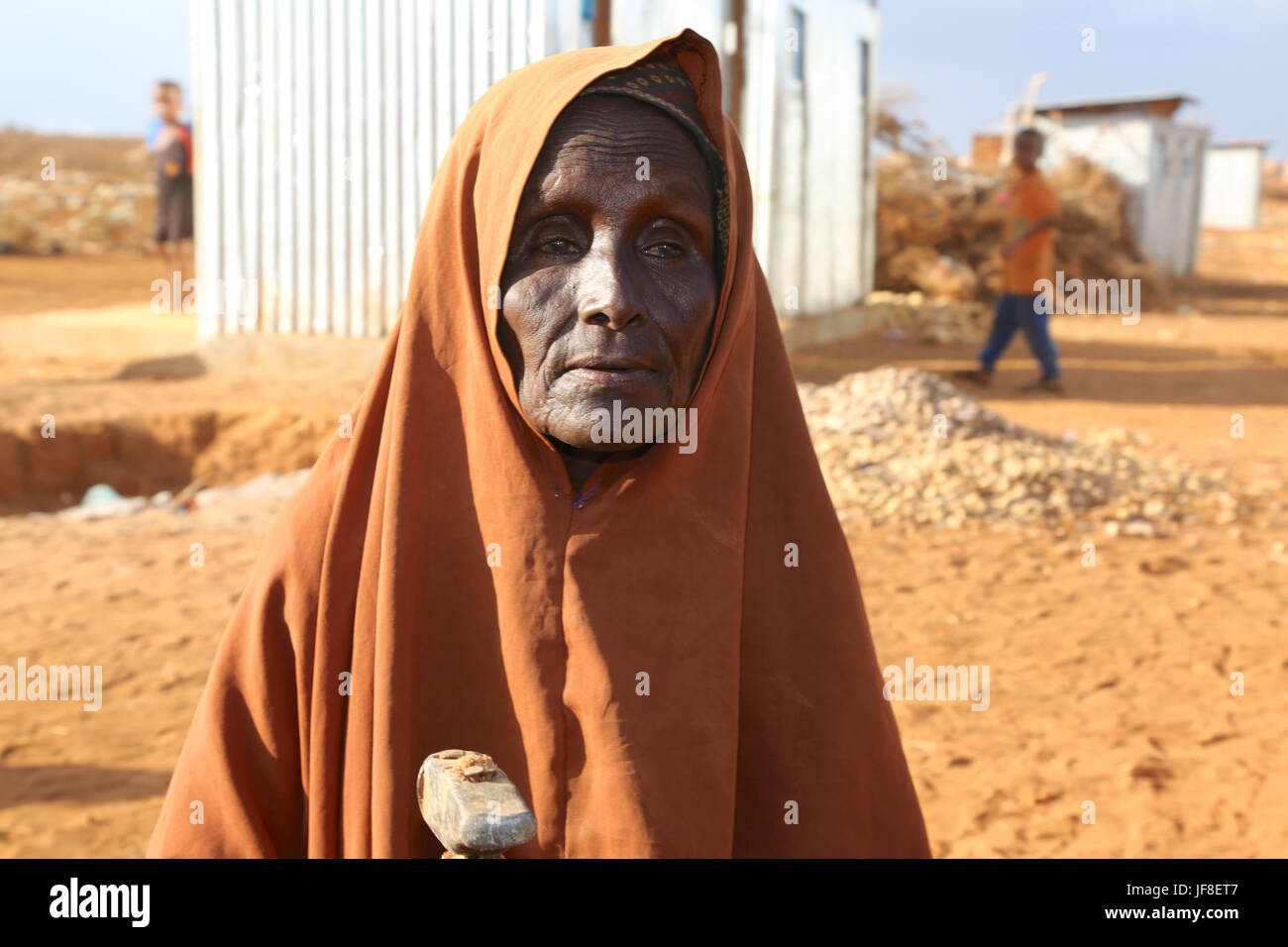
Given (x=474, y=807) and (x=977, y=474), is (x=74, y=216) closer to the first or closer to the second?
(x=977, y=474)

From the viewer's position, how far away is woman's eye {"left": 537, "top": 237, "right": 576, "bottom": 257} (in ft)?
4.97

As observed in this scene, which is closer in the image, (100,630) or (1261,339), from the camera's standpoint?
(100,630)

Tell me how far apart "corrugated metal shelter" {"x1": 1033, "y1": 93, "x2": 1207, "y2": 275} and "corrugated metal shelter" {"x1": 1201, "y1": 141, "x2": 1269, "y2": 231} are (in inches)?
830

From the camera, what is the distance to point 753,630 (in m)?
1.61

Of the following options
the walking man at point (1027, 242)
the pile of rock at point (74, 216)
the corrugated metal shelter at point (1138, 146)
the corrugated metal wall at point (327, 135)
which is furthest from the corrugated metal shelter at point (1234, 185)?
the corrugated metal wall at point (327, 135)

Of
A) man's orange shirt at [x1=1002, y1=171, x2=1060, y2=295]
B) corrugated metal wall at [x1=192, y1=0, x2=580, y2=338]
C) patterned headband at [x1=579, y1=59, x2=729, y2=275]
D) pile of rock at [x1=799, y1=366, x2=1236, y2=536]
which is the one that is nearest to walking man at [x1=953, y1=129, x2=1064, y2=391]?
man's orange shirt at [x1=1002, y1=171, x2=1060, y2=295]

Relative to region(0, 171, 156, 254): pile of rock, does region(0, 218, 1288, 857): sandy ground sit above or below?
below

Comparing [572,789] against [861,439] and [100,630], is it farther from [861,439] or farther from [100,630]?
[861,439]

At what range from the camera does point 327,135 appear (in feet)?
30.8

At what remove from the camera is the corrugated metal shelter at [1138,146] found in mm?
22016

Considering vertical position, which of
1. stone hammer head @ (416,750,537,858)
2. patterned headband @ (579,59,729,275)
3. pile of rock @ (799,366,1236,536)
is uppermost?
patterned headband @ (579,59,729,275)

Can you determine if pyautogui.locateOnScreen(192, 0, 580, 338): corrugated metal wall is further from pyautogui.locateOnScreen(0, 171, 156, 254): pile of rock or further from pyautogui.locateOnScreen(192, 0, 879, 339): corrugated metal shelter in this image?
pyautogui.locateOnScreen(0, 171, 156, 254): pile of rock

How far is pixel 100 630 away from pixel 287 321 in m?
5.10
